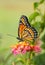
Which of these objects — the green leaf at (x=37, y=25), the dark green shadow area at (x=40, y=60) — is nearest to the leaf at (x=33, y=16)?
the green leaf at (x=37, y=25)

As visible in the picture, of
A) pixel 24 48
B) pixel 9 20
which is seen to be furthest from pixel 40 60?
pixel 9 20

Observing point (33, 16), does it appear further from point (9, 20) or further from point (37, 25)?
point (9, 20)

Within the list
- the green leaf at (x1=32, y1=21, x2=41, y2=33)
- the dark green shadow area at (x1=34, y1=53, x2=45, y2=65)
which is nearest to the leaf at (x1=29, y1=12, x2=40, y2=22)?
the green leaf at (x1=32, y1=21, x2=41, y2=33)

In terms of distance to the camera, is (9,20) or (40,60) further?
(9,20)

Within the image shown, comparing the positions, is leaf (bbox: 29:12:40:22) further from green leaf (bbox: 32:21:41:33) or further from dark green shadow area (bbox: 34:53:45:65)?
dark green shadow area (bbox: 34:53:45:65)

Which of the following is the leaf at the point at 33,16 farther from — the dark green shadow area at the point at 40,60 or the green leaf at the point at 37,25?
the dark green shadow area at the point at 40,60

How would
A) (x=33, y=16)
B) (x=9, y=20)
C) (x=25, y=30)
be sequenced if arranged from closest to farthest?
(x=25, y=30) < (x=33, y=16) < (x=9, y=20)
